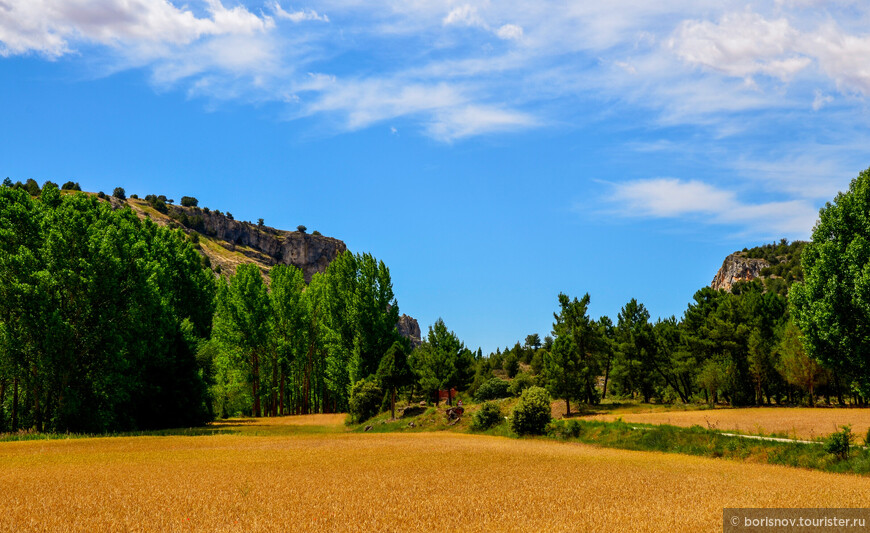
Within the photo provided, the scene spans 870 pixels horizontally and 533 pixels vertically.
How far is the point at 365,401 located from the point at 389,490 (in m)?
41.4

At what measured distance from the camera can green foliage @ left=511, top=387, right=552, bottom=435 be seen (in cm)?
4262

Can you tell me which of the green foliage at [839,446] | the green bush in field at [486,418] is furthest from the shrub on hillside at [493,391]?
the green foliage at [839,446]

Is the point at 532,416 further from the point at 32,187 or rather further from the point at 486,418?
the point at 32,187

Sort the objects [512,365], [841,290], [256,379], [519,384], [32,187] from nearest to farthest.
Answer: [841,290] → [256,379] → [519,384] → [512,365] → [32,187]

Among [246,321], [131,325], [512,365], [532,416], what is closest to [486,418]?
[532,416]

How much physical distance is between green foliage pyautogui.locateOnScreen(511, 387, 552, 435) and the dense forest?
18019 mm

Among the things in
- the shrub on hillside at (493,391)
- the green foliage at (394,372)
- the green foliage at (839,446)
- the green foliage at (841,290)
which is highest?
Answer: the green foliage at (841,290)

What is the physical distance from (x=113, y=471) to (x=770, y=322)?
244 ft

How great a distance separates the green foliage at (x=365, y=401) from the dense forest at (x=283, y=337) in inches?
7.5

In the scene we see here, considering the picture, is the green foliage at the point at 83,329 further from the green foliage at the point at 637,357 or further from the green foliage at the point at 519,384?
the green foliage at the point at 637,357

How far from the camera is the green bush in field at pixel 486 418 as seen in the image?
157 ft

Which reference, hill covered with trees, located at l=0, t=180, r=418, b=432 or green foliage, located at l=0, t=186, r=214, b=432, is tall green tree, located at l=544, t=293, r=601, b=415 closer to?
hill covered with trees, located at l=0, t=180, r=418, b=432

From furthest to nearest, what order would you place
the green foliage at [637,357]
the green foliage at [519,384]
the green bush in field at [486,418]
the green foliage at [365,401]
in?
the green foliage at [519,384] → the green foliage at [637,357] → the green foliage at [365,401] → the green bush in field at [486,418]

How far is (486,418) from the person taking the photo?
47.8 metres
